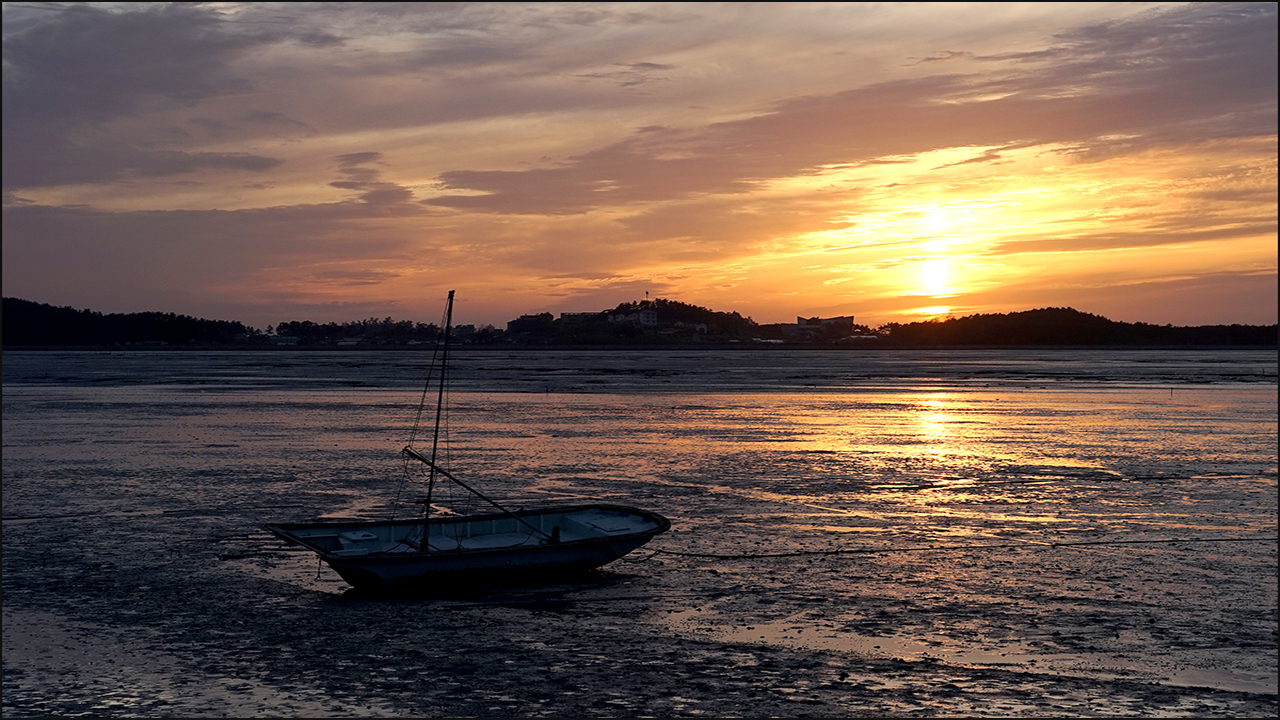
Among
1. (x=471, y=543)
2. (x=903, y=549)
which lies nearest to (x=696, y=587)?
(x=471, y=543)

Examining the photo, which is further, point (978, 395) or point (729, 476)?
point (978, 395)

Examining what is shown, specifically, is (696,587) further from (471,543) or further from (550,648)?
(471,543)

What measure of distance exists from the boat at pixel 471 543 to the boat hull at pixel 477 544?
15mm

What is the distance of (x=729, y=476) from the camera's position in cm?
2677

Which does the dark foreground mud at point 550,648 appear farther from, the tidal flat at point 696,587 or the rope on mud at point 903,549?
the rope on mud at point 903,549

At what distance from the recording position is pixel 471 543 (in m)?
17.2

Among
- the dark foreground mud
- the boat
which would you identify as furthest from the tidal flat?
the boat

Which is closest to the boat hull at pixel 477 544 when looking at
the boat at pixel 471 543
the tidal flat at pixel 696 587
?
the boat at pixel 471 543

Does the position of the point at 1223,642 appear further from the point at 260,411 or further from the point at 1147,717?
the point at 260,411

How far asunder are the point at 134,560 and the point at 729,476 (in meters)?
14.4

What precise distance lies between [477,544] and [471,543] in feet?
0.38

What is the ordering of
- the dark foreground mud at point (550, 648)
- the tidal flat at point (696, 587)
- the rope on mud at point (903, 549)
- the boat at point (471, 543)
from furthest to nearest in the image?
the rope on mud at point (903, 549)
the boat at point (471, 543)
the tidal flat at point (696, 587)
the dark foreground mud at point (550, 648)

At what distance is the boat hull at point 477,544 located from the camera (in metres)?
15.3

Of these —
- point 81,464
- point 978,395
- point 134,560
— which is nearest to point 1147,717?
point 134,560
